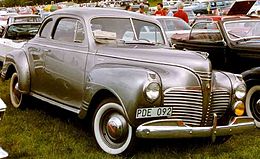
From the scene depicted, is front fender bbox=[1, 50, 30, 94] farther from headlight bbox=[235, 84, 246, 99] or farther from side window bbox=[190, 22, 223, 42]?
side window bbox=[190, 22, 223, 42]

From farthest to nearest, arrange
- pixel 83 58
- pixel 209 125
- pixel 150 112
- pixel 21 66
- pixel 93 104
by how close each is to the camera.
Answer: pixel 21 66 → pixel 83 58 → pixel 93 104 → pixel 209 125 → pixel 150 112

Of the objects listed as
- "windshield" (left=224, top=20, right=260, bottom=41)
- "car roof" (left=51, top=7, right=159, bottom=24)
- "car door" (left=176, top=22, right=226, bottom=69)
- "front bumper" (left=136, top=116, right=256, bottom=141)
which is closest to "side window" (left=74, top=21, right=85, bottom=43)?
"car roof" (left=51, top=7, right=159, bottom=24)

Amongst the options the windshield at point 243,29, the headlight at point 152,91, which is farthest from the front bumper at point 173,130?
the windshield at point 243,29

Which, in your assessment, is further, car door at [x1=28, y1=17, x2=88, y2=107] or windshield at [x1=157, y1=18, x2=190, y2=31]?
windshield at [x1=157, y1=18, x2=190, y2=31]

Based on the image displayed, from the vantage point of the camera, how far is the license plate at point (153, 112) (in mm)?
4738

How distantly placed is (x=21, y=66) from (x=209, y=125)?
3209mm

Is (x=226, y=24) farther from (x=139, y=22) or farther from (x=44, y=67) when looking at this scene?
(x=44, y=67)

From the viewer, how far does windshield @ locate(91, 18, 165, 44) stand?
5930mm

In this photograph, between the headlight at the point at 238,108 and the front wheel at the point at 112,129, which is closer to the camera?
the front wheel at the point at 112,129

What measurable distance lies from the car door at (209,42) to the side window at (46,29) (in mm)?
2812

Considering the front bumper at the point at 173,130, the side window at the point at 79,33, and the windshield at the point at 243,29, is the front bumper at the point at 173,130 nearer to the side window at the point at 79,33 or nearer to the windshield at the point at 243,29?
the side window at the point at 79,33

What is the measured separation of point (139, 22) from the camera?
6.39m

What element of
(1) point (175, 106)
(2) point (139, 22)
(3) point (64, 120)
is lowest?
(3) point (64, 120)

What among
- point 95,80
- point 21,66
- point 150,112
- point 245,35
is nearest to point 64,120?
point 21,66
